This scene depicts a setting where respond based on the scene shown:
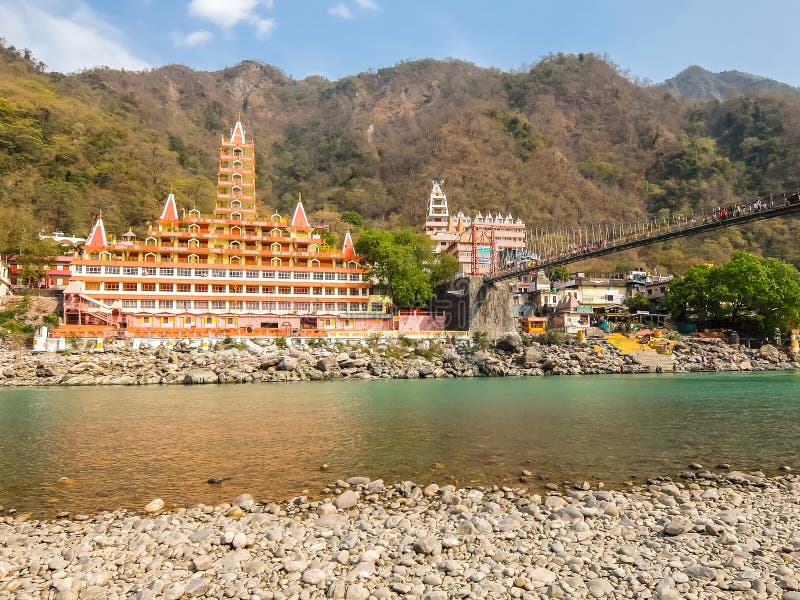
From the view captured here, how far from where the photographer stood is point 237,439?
1501cm

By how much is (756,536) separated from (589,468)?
4.14 m

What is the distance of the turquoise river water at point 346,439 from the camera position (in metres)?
10.9

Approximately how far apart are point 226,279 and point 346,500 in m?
40.0

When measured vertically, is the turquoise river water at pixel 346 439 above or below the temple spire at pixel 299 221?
below

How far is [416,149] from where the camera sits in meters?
112

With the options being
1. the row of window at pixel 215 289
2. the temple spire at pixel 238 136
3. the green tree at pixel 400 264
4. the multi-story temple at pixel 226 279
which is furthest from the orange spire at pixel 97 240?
the green tree at pixel 400 264

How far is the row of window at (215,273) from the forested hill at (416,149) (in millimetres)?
13016

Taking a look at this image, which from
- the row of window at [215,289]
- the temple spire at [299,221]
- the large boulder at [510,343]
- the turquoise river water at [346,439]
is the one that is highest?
the temple spire at [299,221]

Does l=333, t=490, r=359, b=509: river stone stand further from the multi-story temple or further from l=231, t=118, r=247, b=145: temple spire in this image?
l=231, t=118, r=247, b=145: temple spire

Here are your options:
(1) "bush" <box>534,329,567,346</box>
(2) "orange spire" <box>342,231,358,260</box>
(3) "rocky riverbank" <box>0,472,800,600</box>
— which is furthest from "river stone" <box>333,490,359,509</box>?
(2) "orange spire" <box>342,231,358,260</box>

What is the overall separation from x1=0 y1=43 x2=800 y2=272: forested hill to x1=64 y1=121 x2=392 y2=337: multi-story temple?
1386 centimetres

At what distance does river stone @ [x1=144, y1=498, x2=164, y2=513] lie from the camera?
29.7 feet

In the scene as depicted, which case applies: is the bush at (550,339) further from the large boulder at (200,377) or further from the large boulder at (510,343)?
the large boulder at (200,377)

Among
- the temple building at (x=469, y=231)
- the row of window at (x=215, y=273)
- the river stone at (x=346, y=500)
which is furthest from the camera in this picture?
the temple building at (x=469, y=231)
